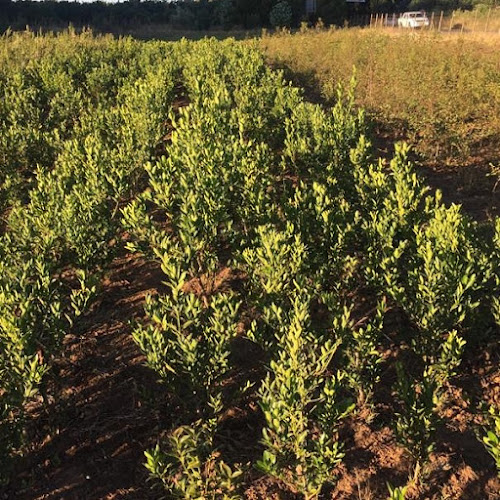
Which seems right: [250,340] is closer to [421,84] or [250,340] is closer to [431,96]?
[431,96]

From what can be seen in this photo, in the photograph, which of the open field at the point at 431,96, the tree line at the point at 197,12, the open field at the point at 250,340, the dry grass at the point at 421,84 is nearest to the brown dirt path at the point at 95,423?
the open field at the point at 250,340

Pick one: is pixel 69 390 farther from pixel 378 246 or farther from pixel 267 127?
pixel 267 127

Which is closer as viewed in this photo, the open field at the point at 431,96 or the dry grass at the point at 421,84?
the open field at the point at 431,96

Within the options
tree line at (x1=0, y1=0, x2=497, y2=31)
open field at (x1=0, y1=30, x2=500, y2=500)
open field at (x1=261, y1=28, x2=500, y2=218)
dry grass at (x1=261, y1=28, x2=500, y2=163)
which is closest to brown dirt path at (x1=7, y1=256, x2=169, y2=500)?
open field at (x1=0, y1=30, x2=500, y2=500)

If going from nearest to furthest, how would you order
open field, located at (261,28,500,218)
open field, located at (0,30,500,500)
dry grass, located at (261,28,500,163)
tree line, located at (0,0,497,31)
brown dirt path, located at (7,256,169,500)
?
open field, located at (0,30,500,500) → brown dirt path, located at (7,256,169,500) → open field, located at (261,28,500,218) → dry grass, located at (261,28,500,163) → tree line, located at (0,0,497,31)

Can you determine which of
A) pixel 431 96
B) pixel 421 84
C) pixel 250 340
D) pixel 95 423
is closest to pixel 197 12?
pixel 421 84

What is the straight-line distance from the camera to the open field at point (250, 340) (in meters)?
2.54

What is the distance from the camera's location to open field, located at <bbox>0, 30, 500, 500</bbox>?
100 inches

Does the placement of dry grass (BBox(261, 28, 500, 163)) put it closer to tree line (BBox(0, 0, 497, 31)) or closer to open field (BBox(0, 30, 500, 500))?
open field (BBox(0, 30, 500, 500))

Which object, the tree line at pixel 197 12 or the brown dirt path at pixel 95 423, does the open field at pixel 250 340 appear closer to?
the brown dirt path at pixel 95 423

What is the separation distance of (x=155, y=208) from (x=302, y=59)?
39.1ft

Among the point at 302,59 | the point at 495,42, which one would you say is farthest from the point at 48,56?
the point at 495,42

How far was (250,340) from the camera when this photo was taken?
369 centimetres

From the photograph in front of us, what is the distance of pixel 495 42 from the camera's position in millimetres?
16875
